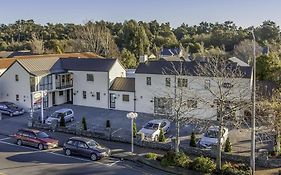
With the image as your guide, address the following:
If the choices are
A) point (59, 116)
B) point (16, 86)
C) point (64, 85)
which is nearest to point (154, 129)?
point (59, 116)

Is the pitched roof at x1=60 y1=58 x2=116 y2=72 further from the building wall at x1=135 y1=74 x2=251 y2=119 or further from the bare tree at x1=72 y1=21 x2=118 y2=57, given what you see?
the bare tree at x1=72 y1=21 x2=118 y2=57

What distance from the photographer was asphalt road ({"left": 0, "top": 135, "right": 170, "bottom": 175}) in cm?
2522

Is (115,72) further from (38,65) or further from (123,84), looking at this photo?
(38,65)

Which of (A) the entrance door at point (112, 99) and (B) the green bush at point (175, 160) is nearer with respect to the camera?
(B) the green bush at point (175, 160)

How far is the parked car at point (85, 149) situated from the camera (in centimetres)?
2777

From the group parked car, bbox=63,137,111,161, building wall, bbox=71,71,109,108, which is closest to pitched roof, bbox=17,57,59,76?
building wall, bbox=71,71,109,108

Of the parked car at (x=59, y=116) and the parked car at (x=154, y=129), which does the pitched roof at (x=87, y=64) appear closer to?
the parked car at (x=59, y=116)

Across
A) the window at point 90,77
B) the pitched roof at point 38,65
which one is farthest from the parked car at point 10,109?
the window at point 90,77

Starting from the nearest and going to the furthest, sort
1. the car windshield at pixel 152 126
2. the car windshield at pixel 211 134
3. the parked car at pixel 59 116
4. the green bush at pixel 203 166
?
the green bush at pixel 203 166
the car windshield at pixel 211 134
the car windshield at pixel 152 126
the parked car at pixel 59 116

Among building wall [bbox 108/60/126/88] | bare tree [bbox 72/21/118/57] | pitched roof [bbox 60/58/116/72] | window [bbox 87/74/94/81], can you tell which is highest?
bare tree [bbox 72/21/118/57]

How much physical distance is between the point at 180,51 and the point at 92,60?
37379 mm

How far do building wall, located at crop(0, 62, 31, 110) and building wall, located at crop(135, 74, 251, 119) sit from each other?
1296 cm

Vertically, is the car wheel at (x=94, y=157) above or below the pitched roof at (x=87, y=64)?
below

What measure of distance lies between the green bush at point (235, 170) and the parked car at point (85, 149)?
8912mm
